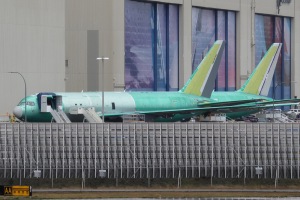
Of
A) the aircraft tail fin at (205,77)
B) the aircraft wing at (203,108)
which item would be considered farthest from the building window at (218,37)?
the aircraft wing at (203,108)

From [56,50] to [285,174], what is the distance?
51.6m

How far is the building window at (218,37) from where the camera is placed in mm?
159000

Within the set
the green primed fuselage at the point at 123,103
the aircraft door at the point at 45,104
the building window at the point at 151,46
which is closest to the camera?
the aircraft door at the point at 45,104

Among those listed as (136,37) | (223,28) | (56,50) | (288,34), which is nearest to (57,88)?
(56,50)

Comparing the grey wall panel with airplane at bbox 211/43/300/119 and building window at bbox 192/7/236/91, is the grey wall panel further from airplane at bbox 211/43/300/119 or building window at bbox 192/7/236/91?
building window at bbox 192/7/236/91

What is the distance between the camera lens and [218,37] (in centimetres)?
16525

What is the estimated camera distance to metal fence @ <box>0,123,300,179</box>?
3258 inches

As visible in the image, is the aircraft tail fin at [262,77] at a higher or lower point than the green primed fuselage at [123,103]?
higher

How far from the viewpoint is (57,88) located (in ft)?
427

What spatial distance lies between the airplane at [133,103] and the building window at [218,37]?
28.5 metres

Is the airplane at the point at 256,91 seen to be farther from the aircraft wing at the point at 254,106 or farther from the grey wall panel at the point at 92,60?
the grey wall panel at the point at 92,60

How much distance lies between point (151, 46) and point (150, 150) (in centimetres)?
6825

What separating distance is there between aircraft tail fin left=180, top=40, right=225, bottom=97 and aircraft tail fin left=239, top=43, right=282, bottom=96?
1082 cm

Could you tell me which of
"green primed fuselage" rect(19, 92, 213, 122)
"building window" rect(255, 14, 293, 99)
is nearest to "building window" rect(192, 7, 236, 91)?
"building window" rect(255, 14, 293, 99)
